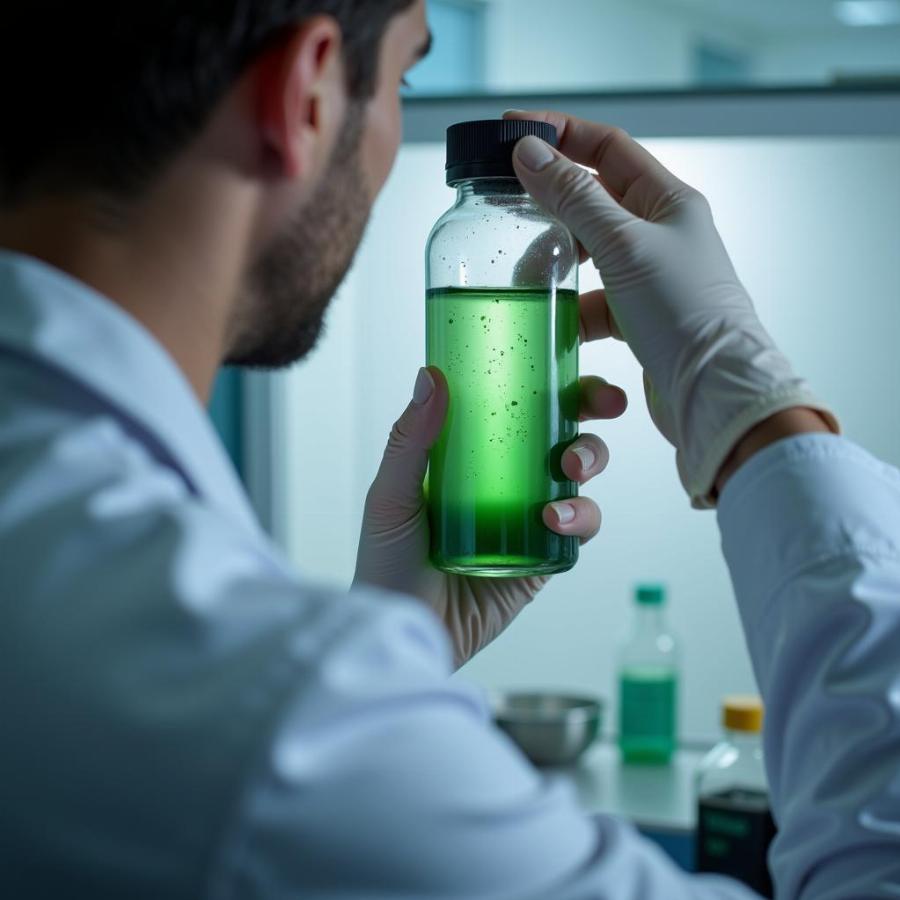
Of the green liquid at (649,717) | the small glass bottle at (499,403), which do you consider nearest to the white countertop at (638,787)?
the green liquid at (649,717)

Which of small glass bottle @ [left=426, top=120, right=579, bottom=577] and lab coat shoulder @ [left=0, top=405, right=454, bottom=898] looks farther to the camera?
small glass bottle @ [left=426, top=120, right=579, bottom=577]

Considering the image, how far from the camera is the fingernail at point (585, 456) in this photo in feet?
3.07

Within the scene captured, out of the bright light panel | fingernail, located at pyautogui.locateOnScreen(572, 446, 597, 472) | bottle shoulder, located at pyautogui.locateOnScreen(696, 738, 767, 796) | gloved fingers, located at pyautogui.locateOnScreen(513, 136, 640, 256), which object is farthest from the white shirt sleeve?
the bright light panel

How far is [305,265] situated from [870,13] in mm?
1621

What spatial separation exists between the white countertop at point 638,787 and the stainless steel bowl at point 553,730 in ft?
0.09

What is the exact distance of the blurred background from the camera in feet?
6.19

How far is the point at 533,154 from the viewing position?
3.03 feet

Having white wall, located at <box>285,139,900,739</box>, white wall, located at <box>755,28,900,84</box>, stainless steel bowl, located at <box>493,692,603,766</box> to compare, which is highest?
white wall, located at <box>755,28,900,84</box>

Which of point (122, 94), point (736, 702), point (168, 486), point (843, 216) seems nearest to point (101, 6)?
point (122, 94)

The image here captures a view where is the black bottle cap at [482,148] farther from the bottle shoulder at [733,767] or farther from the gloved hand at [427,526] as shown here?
the bottle shoulder at [733,767]

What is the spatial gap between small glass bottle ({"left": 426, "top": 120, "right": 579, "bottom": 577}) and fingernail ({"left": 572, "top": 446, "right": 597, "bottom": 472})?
0.01 meters

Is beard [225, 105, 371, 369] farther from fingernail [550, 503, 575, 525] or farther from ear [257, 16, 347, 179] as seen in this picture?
fingernail [550, 503, 575, 525]

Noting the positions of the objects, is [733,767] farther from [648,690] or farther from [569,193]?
[569,193]

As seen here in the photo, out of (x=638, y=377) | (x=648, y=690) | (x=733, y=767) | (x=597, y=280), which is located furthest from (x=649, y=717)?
(x=597, y=280)
